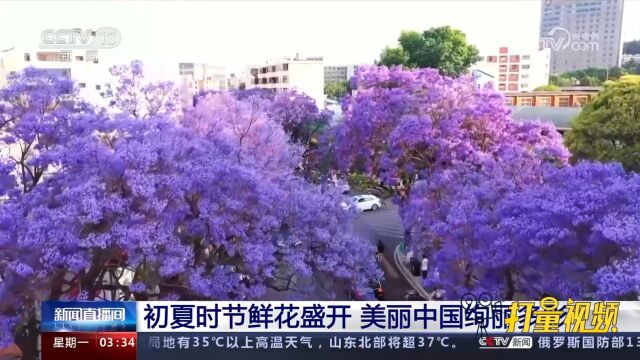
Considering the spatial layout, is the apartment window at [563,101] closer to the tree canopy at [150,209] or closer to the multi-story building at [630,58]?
the multi-story building at [630,58]

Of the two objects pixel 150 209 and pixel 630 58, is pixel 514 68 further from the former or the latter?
pixel 150 209

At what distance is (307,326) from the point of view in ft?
11.8

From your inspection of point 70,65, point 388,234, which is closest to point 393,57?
point 388,234

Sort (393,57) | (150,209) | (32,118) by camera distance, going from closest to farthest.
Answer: (150,209) → (32,118) → (393,57)

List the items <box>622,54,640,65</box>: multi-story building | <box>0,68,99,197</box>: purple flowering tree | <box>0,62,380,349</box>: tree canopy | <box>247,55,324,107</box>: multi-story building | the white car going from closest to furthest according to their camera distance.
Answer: <box>0,62,380,349</box>: tree canopy, <box>0,68,99,197</box>: purple flowering tree, <box>622,54,640,65</box>: multi-story building, the white car, <box>247,55,324,107</box>: multi-story building

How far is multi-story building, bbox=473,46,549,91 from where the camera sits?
4.09 meters

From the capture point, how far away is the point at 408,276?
3.94 meters

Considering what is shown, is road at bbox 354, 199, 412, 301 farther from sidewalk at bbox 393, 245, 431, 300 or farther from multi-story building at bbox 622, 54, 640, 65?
multi-story building at bbox 622, 54, 640, 65

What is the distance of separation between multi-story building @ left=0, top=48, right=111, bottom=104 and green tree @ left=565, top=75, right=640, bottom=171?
3297mm

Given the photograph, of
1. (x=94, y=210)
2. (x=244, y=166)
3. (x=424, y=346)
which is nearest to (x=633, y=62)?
(x=424, y=346)

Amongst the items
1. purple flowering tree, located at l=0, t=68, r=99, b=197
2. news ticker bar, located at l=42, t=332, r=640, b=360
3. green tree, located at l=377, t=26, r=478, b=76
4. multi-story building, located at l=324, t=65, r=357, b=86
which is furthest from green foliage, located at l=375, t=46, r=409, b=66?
purple flowering tree, located at l=0, t=68, r=99, b=197

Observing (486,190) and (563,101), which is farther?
(563,101)

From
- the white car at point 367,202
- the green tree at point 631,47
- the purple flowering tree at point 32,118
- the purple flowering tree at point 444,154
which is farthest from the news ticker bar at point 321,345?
Answer: the green tree at point 631,47

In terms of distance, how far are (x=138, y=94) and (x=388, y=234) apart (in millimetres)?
1978
